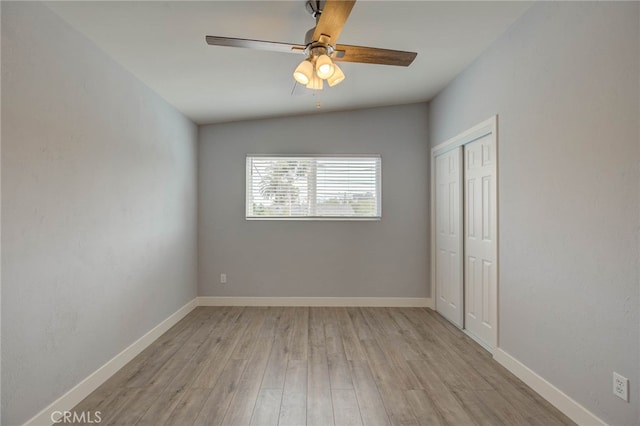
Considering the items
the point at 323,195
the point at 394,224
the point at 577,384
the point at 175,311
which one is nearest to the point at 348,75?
the point at 323,195

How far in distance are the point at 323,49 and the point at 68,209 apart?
76.0 inches

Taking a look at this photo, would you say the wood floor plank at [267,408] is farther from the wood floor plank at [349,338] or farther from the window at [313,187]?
the window at [313,187]

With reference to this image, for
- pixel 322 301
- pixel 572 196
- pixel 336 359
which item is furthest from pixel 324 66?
pixel 322 301

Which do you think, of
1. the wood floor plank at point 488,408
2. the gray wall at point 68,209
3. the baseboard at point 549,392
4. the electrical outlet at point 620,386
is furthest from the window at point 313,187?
the electrical outlet at point 620,386

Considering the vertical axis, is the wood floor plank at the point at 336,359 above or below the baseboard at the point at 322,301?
below

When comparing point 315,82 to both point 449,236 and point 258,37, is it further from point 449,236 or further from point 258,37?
point 449,236

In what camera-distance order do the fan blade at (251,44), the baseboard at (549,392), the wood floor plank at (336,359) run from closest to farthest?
1. the fan blade at (251,44)
2. the baseboard at (549,392)
3. the wood floor plank at (336,359)

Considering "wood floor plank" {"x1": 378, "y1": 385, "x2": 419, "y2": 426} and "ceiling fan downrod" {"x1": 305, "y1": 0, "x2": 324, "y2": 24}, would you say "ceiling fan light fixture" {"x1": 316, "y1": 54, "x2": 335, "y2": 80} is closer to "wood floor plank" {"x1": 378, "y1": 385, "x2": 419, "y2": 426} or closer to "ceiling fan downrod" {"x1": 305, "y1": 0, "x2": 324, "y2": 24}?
"ceiling fan downrod" {"x1": 305, "y1": 0, "x2": 324, "y2": 24}

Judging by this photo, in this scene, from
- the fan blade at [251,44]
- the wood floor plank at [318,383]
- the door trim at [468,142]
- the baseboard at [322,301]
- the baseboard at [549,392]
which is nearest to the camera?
A: the fan blade at [251,44]

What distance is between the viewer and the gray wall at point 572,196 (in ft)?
5.52

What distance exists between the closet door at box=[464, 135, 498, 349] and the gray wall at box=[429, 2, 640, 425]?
19cm

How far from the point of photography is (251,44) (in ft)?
6.05

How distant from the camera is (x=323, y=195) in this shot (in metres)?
4.44

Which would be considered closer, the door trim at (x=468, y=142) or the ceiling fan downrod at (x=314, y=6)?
the ceiling fan downrod at (x=314, y=6)
